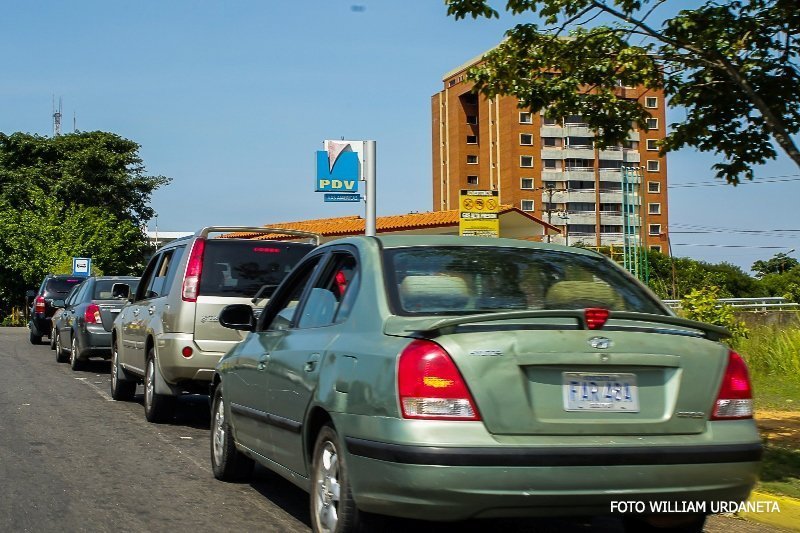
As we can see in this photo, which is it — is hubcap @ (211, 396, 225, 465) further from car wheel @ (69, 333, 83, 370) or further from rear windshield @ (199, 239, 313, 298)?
car wheel @ (69, 333, 83, 370)

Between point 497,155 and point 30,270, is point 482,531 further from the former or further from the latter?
point 497,155

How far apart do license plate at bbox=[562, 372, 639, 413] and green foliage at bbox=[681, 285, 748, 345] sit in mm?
11340

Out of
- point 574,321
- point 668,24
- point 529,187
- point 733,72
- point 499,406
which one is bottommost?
point 499,406

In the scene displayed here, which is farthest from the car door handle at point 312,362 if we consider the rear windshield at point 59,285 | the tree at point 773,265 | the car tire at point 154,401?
the tree at point 773,265

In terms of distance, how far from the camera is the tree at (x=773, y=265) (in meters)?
131

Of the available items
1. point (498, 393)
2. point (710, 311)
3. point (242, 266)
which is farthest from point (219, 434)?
point (710, 311)

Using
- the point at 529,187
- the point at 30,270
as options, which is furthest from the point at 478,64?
the point at 529,187

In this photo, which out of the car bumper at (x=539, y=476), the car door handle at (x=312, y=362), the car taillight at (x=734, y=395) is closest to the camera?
the car bumper at (x=539, y=476)

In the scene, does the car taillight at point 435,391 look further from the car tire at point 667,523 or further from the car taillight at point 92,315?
the car taillight at point 92,315

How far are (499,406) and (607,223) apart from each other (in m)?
98.3

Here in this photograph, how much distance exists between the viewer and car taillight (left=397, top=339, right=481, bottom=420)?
4324 mm

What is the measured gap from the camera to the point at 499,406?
434 cm

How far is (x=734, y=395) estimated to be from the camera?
15.4 ft

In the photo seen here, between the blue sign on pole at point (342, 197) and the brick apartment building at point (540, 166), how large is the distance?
7503 centimetres
